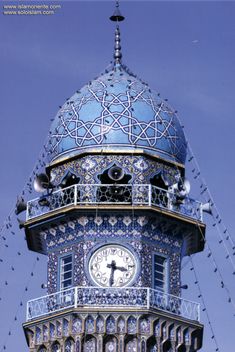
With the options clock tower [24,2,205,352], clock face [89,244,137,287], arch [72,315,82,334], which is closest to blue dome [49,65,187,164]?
clock tower [24,2,205,352]

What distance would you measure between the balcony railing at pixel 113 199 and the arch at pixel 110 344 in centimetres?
441

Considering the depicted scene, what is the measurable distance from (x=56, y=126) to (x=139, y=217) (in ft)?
15.8

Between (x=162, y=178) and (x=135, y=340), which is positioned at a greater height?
(x=162, y=178)

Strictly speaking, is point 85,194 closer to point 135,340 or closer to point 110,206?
point 110,206

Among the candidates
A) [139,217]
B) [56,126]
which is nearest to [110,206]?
[139,217]

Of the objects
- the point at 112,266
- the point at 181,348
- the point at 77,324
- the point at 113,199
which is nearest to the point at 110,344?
the point at 77,324

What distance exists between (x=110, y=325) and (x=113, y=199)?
14.6 feet

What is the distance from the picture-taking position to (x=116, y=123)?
5366cm

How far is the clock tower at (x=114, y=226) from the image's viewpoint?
50.8 meters

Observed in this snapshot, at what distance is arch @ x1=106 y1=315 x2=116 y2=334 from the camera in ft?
166

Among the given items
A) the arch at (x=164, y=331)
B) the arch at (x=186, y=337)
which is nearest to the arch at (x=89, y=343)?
the arch at (x=164, y=331)

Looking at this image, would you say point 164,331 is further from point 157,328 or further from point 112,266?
point 112,266

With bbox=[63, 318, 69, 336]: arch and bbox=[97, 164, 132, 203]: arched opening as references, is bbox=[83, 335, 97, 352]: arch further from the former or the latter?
bbox=[97, 164, 132, 203]: arched opening

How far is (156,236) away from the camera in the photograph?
52.7 metres
